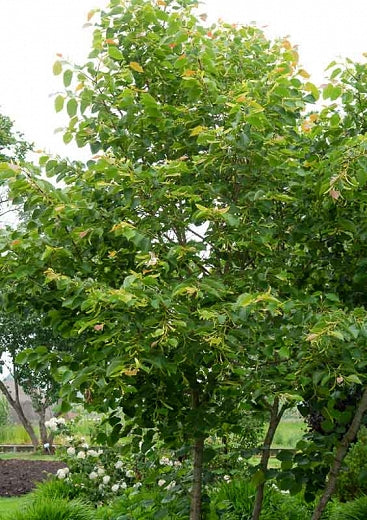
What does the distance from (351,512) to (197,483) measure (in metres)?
2.02

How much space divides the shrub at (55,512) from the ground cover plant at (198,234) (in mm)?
1697

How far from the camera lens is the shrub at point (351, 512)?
493cm

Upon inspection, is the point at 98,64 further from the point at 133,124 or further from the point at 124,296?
the point at 124,296

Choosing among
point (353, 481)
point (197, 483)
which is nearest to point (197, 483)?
point (197, 483)

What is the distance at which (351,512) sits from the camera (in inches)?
195

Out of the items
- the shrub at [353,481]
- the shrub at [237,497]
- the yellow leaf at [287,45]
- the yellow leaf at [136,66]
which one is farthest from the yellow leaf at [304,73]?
the shrub at [353,481]

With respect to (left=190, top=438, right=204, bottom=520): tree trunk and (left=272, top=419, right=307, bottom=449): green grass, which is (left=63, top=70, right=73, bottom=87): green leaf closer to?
(left=190, top=438, right=204, bottom=520): tree trunk

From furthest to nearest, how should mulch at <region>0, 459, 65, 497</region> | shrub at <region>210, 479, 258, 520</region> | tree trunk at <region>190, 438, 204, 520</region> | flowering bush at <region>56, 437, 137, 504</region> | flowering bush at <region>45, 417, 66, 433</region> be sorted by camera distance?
mulch at <region>0, 459, 65, 497</region> < flowering bush at <region>45, 417, 66, 433</region> < flowering bush at <region>56, 437, 137, 504</region> < shrub at <region>210, 479, 258, 520</region> < tree trunk at <region>190, 438, 204, 520</region>

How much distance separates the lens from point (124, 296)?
2.26 metres

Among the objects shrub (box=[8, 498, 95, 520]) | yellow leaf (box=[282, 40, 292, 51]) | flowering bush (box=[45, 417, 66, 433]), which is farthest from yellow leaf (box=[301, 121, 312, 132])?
flowering bush (box=[45, 417, 66, 433])

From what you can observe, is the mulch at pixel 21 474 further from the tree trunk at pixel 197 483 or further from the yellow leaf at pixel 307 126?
the yellow leaf at pixel 307 126

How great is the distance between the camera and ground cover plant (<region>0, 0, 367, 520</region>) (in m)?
2.71

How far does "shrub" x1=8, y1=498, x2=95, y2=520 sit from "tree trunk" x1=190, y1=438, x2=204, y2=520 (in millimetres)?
1811

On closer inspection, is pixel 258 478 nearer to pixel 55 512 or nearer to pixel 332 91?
pixel 332 91
